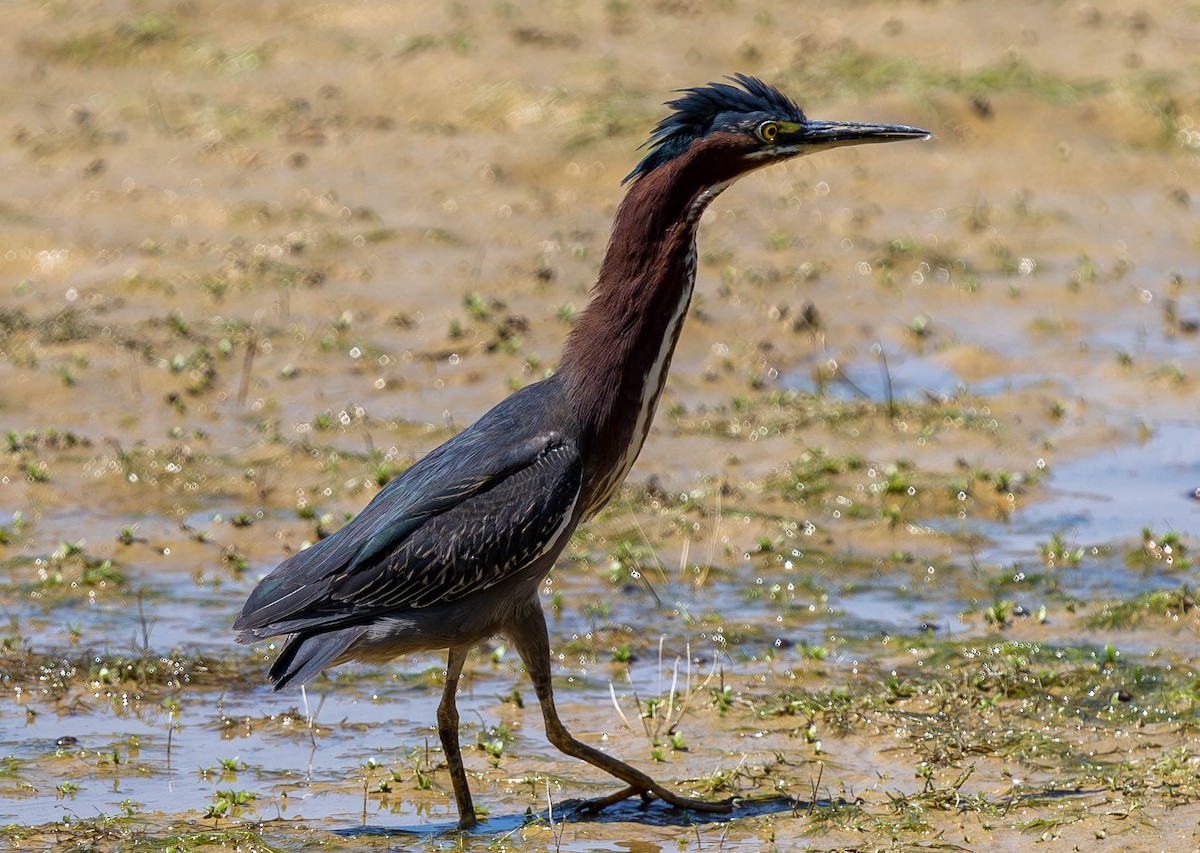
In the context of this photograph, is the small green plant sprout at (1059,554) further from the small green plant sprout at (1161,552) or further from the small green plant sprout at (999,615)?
the small green plant sprout at (999,615)

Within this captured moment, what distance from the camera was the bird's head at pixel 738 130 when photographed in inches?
232

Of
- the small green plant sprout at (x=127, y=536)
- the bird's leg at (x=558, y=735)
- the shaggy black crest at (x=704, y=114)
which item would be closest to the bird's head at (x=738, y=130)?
the shaggy black crest at (x=704, y=114)

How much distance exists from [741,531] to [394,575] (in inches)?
121

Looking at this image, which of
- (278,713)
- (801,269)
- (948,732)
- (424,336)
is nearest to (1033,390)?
(801,269)

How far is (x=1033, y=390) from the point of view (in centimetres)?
1012

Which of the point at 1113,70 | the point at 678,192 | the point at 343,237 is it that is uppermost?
the point at 1113,70

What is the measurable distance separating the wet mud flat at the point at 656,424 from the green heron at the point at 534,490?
0.56 meters

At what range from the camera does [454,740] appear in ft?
18.7

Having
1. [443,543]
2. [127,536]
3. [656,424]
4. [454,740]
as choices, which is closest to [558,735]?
[454,740]

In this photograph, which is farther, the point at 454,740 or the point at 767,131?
the point at 767,131

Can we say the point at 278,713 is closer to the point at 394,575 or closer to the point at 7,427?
the point at 394,575

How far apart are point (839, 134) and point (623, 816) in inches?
93.3

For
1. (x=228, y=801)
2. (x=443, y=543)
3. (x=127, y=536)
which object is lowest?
(x=228, y=801)

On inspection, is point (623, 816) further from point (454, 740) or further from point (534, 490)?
point (534, 490)
